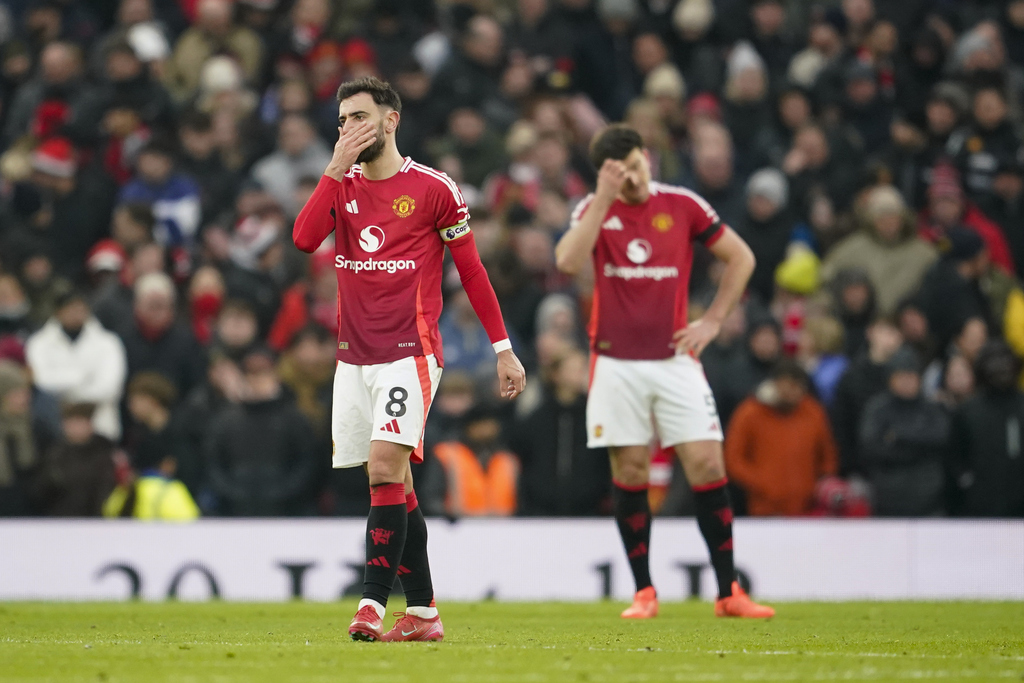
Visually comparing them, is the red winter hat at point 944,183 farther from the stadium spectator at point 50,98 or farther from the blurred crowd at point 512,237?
the stadium spectator at point 50,98

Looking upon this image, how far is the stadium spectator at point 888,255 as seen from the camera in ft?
49.0

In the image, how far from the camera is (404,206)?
773 centimetres

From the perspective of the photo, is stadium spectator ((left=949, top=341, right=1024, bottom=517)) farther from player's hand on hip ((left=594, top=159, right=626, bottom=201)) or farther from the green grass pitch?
player's hand on hip ((left=594, top=159, right=626, bottom=201))

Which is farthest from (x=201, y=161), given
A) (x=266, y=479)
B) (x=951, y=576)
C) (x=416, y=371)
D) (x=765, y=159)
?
(x=416, y=371)

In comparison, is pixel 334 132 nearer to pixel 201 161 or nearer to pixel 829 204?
pixel 201 161

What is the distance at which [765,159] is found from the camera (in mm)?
17219

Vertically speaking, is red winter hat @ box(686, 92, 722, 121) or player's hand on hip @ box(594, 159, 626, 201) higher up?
red winter hat @ box(686, 92, 722, 121)

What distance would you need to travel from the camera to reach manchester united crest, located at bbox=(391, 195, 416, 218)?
25.3ft

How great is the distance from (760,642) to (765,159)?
1012 cm

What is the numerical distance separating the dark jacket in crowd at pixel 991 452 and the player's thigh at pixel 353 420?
280 inches

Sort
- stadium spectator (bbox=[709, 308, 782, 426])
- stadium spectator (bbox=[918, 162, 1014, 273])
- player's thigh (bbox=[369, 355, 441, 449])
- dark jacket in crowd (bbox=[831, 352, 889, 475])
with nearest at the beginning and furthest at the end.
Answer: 1. player's thigh (bbox=[369, 355, 441, 449])
2. dark jacket in crowd (bbox=[831, 352, 889, 475])
3. stadium spectator (bbox=[709, 308, 782, 426])
4. stadium spectator (bbox=[918, 162, 1014, 273])

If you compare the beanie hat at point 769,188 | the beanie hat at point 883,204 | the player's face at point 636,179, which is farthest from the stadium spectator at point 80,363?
the beanie hat at point 883,204

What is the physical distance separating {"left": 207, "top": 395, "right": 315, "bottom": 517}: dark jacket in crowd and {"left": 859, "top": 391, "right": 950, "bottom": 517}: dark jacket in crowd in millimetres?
4620

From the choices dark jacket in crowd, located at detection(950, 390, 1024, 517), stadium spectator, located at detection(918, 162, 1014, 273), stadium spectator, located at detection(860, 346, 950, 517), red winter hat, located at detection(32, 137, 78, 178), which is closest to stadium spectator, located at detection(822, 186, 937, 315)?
stadium spectator, located at detection(918, 162, 1014, 273)
